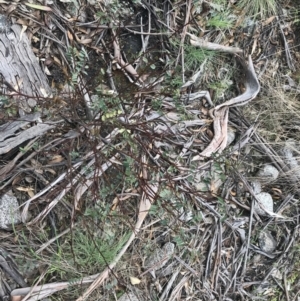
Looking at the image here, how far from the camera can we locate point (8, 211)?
1.93m

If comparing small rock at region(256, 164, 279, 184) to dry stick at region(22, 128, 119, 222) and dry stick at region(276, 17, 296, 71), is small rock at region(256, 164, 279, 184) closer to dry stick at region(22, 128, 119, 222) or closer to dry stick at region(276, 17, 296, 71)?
dry stick at region(276, 17, 296, 71)

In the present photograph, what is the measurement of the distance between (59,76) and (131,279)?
939 mm

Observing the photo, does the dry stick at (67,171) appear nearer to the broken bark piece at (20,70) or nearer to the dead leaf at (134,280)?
the broken bark piece at (20,70)

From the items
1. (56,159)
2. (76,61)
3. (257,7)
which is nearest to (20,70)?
(76,61)

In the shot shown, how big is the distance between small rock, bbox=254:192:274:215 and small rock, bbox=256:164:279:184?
0.23 feet

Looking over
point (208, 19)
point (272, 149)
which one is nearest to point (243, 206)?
point (272, 149)

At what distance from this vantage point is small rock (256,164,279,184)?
2352 mm

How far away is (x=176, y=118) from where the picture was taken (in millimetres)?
2184

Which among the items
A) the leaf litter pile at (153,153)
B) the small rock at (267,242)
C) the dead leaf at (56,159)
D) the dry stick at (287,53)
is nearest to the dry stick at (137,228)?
the leaf litter pile at (153,153)

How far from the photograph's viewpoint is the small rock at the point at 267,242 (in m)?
2.36

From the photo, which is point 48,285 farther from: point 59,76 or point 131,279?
point 59,76

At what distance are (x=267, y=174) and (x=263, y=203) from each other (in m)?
0.14

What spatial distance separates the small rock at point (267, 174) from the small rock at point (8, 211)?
115cm

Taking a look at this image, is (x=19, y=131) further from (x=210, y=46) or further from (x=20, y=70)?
(x=210, y=46)
